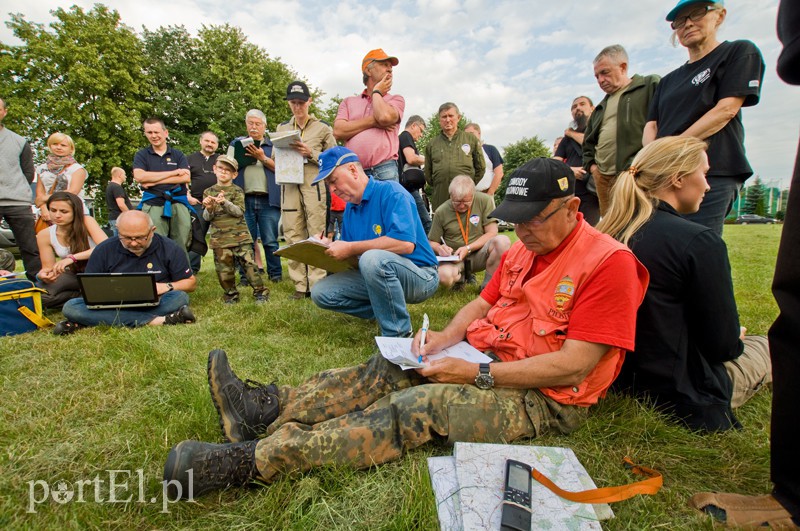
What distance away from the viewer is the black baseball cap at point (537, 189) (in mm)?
1810

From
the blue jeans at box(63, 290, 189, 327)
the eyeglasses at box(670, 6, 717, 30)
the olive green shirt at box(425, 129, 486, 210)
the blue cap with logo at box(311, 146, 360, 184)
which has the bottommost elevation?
the blue jeans at box(63, 290, 189, 327)

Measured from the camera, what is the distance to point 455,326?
237 cm

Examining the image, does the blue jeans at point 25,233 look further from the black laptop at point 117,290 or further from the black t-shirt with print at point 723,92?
the black t-shirt with print at point 723,92

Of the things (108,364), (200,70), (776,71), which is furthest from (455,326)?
(200,70)

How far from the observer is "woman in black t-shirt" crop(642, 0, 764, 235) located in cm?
284

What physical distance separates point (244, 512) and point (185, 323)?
3214 mm

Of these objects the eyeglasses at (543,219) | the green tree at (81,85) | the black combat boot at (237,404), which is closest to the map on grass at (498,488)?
the black combat boot at (237,404)

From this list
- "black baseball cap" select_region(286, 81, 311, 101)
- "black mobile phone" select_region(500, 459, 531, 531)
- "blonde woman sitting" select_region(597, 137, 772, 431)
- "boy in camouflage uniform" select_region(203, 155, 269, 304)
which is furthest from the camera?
"boy in camouflage uniform" select_region(203, 155, 269, 304)

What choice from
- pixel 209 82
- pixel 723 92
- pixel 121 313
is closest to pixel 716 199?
pixel 723 92

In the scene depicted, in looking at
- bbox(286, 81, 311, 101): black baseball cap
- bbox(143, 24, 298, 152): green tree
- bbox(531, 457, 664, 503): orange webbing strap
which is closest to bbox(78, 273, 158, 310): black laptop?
bbox(286, 81, 311, 101): black baseball cap

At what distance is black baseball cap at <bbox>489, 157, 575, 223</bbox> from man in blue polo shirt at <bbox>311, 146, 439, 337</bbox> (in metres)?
1.43

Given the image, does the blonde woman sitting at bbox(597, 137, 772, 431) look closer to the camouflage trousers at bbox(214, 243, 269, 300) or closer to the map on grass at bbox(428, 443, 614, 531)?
the map on grass at bbox(428, 443, 614, 531)

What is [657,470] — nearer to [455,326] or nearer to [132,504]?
[455,326]

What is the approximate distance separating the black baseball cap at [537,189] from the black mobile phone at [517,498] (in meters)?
Answer: 1.06
